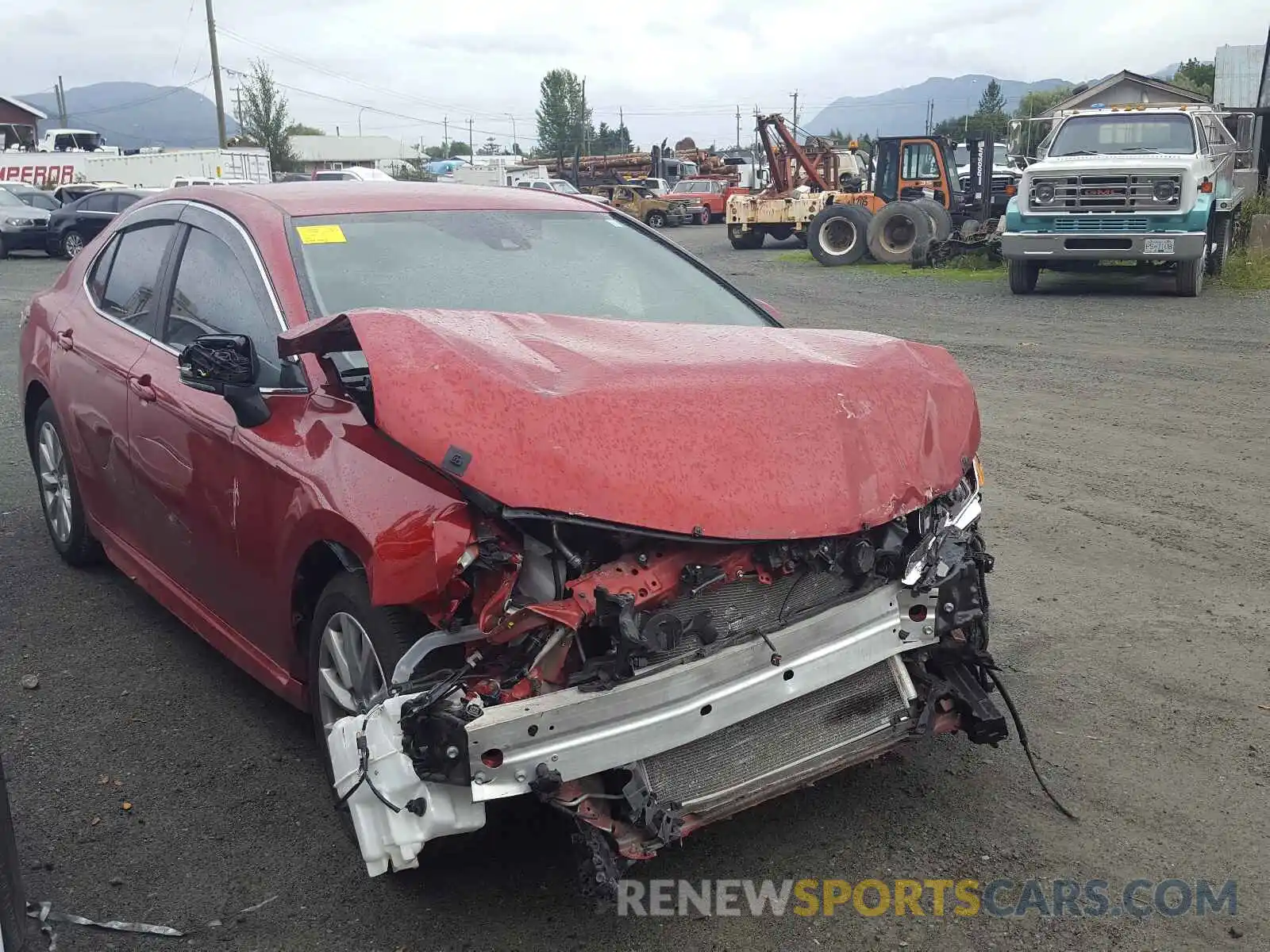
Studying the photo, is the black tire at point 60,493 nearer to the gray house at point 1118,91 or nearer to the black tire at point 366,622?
the black tire at point 366,622

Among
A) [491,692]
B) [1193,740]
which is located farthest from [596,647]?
[1193,740]

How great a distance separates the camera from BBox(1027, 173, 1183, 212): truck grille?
14.6 m

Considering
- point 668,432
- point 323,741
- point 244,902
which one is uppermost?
point 668,432

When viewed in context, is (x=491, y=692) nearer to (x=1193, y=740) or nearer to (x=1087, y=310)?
(x=1193, y=740)

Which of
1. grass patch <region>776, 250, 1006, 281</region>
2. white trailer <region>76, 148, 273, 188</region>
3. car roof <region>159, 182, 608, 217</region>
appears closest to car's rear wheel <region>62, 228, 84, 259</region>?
white trailer <region>76, 148, 273, 188</region>

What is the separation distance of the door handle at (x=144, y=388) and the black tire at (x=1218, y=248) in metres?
15.9

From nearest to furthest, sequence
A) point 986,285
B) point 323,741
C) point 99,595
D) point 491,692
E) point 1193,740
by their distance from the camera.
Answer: point 491,692
point 323,741
point 1193,740
point 99,595
point 986,285

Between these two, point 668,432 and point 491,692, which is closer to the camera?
point 491,692

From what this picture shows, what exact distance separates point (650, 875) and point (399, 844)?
29.4 inches

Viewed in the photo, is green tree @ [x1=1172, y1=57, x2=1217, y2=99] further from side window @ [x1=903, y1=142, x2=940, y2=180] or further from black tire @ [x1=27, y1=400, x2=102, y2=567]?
black tire @ [x1=27, y1=400, x2=102, y2=567]

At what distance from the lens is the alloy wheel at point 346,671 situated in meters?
3.09

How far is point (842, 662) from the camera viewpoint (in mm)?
3021

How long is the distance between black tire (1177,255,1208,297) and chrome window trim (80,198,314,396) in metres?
13.4

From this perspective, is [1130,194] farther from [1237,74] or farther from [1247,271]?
[1237,74]
